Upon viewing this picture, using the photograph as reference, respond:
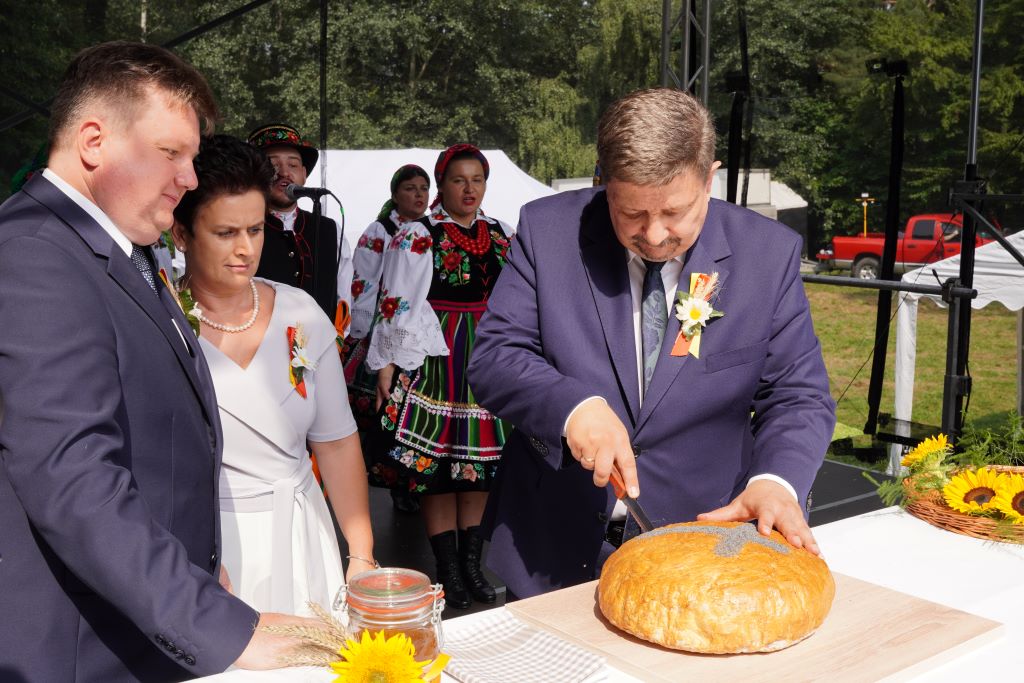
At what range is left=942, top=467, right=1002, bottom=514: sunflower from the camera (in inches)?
82.1

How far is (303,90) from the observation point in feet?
38.7

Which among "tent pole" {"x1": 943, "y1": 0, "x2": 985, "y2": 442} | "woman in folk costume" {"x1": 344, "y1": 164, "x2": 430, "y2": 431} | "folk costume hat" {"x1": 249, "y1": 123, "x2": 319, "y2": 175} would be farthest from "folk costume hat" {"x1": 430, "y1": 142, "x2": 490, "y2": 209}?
"tent pole" {"x1": 943, "y1": 0, "x2": 985, "y2": 442}

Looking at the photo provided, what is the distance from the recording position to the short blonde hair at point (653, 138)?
1.70m

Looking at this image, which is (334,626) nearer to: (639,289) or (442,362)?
(639,289)

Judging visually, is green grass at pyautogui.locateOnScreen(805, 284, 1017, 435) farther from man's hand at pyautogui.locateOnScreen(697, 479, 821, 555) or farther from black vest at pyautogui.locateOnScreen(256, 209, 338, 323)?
man's hand at pyautogui.locateOnScreen(697, 479, 821, 555)

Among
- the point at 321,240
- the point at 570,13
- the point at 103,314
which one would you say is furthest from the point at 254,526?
the point at 570,13

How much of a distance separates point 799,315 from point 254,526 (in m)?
1.30

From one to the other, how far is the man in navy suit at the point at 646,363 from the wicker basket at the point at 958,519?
0.41 metres

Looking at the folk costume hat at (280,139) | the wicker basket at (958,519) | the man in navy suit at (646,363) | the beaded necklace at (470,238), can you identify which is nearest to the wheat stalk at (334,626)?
the man in navy suit at (646,363)

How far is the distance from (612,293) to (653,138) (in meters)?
0.38

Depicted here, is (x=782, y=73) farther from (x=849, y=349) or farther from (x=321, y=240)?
(x=321, y=240)

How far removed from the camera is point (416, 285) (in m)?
4.65

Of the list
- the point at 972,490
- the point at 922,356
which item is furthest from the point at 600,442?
the point at 922,356

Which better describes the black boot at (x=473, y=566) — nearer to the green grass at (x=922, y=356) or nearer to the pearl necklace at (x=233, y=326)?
the pearl necklace at (x=233, y=326)
